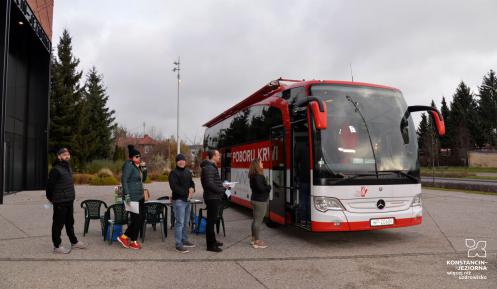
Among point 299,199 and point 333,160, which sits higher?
point 333,160

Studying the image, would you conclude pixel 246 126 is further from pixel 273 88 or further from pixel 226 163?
pixel 226 163

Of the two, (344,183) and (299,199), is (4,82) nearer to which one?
(299,199)

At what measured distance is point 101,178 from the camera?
84.5 feet

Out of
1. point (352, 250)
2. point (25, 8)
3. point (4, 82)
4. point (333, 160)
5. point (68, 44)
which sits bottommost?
point (352, 250)

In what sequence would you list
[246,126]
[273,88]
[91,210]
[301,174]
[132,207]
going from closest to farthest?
[132,207]
[301,174]
[91,210]
[273,88]
[246,126]

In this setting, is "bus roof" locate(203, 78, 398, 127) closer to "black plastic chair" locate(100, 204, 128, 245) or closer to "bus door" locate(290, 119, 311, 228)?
"bus door" locate(290, 119, 311, 228)

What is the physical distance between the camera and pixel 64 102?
32938 millimetres

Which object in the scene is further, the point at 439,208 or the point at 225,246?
the point at 439,208

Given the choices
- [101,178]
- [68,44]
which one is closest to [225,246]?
[101,178]

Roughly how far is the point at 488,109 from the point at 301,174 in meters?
62.0

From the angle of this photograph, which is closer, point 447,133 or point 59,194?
point 59,194

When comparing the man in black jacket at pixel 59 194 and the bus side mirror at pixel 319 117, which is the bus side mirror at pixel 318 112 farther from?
the man in black jacket at pixel 59 194

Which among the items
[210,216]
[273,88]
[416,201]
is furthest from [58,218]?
[416,201]

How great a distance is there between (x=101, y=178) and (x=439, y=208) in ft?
67.5
